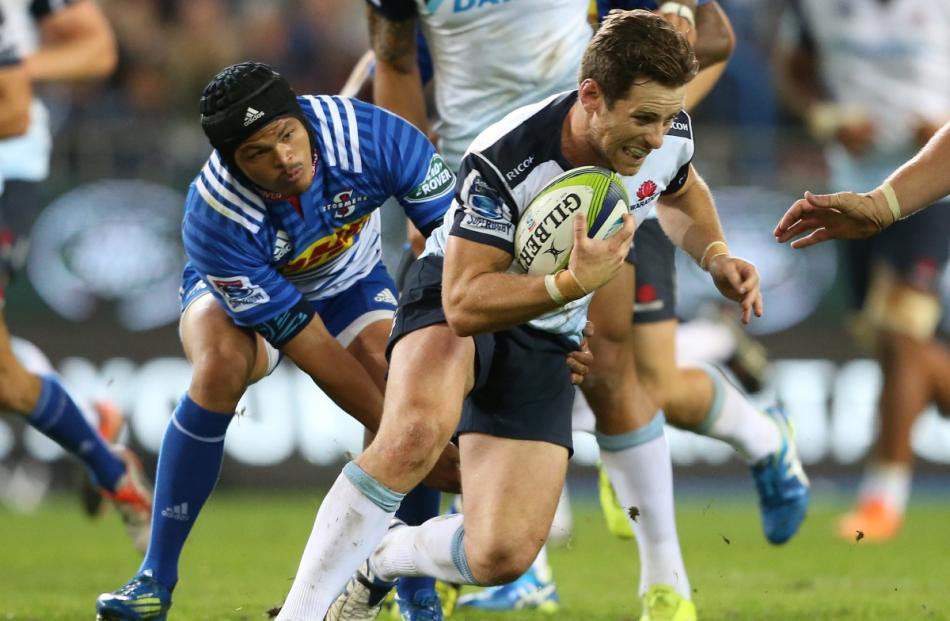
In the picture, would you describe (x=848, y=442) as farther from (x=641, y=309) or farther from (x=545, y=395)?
(x=545, y=395)

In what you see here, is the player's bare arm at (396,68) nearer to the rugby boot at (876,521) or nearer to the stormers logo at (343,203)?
the stormers logo at (343,203)

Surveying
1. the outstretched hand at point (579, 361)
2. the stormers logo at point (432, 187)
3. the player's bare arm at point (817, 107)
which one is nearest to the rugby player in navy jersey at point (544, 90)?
the outstretched hand at point (579, 361)

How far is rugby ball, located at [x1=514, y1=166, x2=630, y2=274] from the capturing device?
4.07 metres

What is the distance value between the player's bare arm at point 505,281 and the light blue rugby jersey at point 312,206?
0.65 metres

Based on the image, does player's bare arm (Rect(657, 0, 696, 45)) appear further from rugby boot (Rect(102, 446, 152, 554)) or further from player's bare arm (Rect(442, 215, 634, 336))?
rugby boot (Rect(102, 446, 152, 554))

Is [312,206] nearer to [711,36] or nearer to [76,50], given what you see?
[711,36]

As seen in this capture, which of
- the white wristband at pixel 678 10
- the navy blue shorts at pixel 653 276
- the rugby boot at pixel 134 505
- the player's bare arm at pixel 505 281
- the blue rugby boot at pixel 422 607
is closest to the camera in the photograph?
the player's bare arm at pixel 505 281

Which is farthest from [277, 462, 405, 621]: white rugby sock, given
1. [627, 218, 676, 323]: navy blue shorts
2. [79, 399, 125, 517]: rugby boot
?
[79, 399, 125, 517]: rugby boot

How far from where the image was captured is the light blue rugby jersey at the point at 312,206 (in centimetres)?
459

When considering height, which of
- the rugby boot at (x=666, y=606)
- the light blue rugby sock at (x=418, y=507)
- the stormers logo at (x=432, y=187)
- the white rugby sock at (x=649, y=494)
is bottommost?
the rugby boot at (x=666, y=606)

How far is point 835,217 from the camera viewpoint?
4.16m

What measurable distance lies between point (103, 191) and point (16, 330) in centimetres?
112

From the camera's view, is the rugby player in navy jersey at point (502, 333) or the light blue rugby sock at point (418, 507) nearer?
the rugby player in navy jersey at point (502, 333)

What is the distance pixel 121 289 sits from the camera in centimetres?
1054
